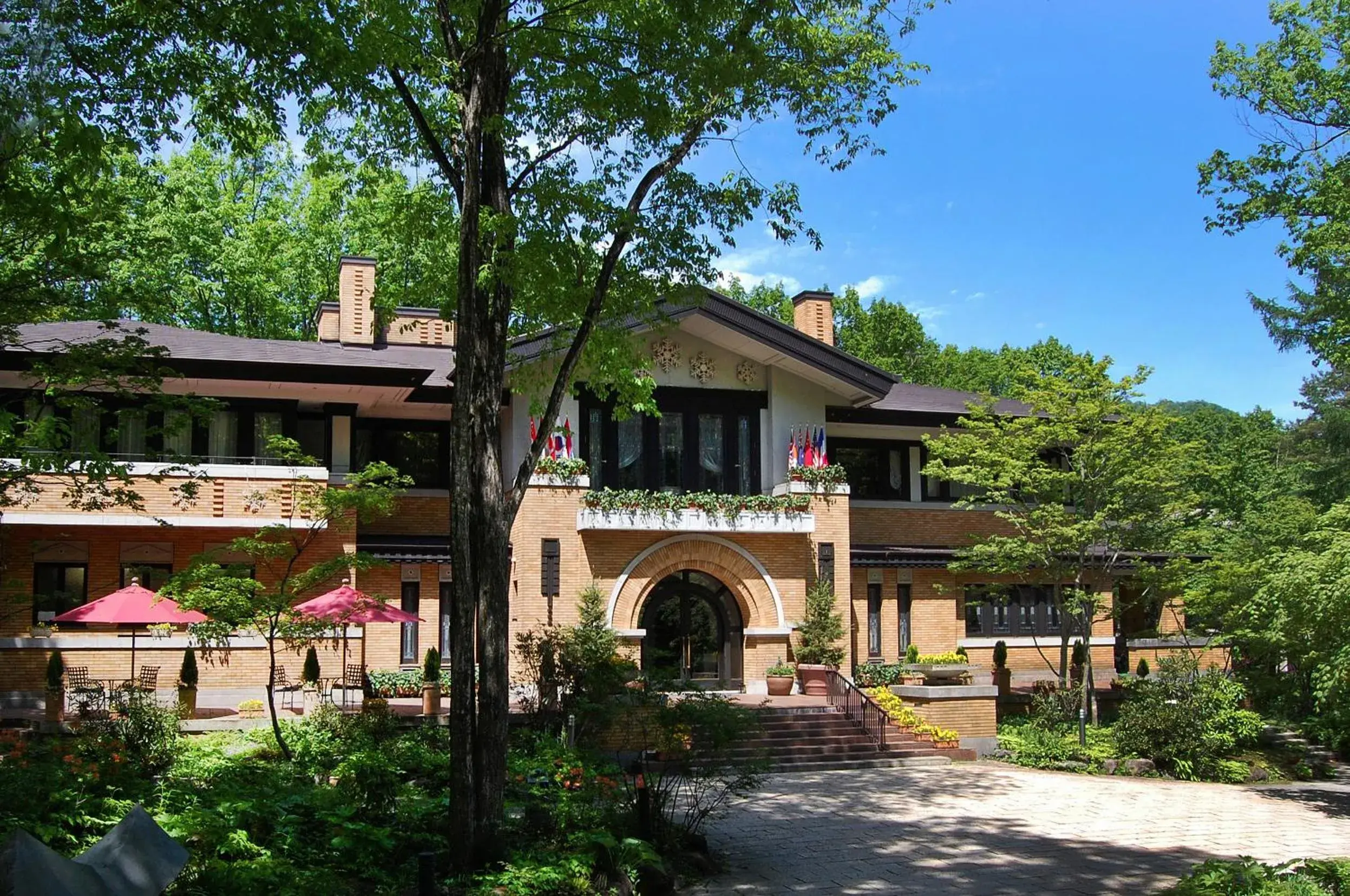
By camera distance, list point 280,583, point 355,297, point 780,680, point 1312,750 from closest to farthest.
→ 1. point 280,583
2. point 1312,750
3. point 780,680
4. point 355,297

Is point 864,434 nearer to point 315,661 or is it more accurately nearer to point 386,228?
point 315,661

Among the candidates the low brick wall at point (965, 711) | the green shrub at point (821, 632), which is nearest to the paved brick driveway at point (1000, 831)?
the low brick wall at point (965, 711)

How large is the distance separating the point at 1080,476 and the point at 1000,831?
10.4 meters

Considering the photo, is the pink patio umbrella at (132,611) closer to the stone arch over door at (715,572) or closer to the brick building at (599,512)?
the brick building at (599,512)

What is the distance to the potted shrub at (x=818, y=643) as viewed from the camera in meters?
23.7

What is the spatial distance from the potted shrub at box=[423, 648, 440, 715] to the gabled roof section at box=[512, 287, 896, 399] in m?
6.14

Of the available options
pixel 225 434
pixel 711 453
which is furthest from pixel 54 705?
pixel 711 453

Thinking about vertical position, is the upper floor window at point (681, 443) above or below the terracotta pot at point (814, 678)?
above

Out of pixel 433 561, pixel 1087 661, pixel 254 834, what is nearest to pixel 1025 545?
pixel 1087 661

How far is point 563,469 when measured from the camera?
23172 mm

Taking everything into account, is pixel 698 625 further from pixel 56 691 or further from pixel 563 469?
pixel 56 691

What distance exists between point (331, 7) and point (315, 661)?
13.9 m

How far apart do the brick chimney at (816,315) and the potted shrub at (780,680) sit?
920cm

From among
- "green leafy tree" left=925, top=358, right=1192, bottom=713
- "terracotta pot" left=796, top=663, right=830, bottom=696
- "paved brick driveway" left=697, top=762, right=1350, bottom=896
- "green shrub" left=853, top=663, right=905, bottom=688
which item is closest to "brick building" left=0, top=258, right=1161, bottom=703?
"green shrub" left=853, top=663, right=905, bottom=688
